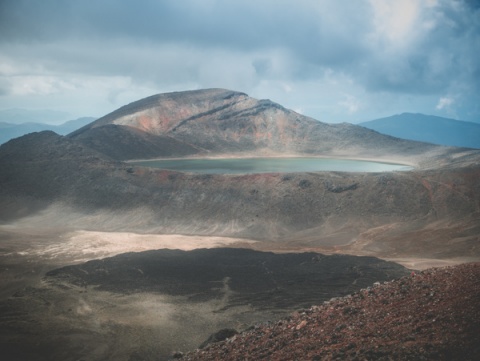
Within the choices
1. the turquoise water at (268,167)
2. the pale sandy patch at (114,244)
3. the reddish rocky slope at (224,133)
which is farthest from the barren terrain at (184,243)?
the turquoise water at (268,167)

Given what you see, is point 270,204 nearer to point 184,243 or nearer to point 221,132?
point 184,243

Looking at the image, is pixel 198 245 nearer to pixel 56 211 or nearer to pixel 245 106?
pixel 56 211

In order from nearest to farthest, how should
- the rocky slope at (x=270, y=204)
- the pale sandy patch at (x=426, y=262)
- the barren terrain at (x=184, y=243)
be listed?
the barren terrain at (x=184, y=243), the pale sandy patch at (x=426, y=262), the rocky slope at (x=270, y=204)

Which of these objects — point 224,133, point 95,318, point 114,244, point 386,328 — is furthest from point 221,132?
point 386,328

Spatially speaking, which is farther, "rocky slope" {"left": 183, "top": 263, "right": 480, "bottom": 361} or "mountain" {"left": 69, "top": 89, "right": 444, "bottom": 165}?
"mountain" {"left": 69, "top": 89, "right": 444, "bottom": 165}

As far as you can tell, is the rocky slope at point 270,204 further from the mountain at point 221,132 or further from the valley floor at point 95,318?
the mountain at point 221,132

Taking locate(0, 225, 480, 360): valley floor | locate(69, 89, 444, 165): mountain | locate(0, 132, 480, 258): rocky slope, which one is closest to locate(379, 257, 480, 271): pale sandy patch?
locate(0, 225, 480, 360): valley floor

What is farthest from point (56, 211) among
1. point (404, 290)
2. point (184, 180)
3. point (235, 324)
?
point (404, 290)

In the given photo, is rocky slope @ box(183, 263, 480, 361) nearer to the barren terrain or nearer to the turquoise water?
the barren terrain
